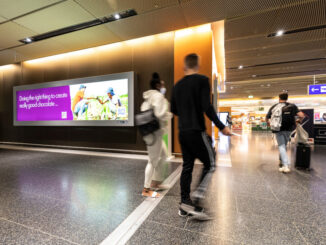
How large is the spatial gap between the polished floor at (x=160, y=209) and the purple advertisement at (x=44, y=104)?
2.60 meters

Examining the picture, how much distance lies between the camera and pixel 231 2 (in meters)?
2.89

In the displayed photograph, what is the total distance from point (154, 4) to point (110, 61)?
2.25 m

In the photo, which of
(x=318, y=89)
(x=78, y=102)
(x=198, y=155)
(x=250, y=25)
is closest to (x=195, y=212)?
(x=198, y=155)

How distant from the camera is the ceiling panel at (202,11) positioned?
291 centimetres

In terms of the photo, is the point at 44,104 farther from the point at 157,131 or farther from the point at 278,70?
the point at 278,70

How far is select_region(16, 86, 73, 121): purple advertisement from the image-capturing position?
4996 mm

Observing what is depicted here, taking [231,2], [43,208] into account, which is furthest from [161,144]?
[231,2]

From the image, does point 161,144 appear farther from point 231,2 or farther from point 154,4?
point 231,2

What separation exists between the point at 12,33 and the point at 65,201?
15.9 feet

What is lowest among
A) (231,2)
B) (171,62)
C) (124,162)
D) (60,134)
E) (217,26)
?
(124,162)

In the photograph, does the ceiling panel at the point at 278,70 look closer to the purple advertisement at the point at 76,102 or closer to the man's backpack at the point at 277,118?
the man's backpack at the point at 277,118

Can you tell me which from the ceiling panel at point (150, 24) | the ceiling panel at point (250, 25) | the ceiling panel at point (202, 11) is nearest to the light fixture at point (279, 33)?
the ceiling panel at point (250, 25)

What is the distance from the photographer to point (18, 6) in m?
3.12

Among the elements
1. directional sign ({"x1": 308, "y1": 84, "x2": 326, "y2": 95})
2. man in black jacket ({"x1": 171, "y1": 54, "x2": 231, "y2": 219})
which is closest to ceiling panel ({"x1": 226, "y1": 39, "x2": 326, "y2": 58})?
directional sign ({"x1": 308, "y1": 84, "x2": 326, "y2": 95})
